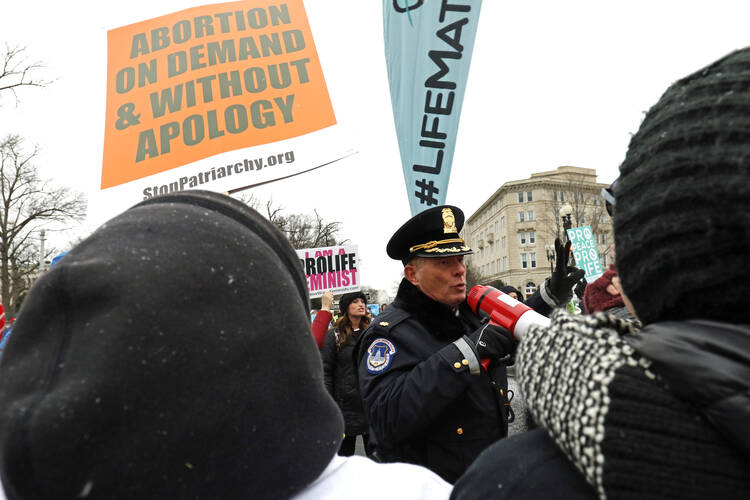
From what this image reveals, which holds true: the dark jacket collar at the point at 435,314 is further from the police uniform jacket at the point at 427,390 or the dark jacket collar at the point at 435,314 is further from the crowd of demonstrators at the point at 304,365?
the crowd of demonstrators at the point at 304,365

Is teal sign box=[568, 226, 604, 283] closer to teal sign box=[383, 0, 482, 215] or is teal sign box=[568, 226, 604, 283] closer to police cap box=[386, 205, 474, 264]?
teal sign box=[383, 0, 482, 215]

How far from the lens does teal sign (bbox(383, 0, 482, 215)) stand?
323 cm

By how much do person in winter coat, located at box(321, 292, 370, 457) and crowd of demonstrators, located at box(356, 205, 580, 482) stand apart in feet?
8.22

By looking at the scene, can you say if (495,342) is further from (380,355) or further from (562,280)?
(562,280)

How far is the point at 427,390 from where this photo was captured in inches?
90.5

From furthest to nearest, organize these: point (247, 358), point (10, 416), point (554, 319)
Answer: point (554, 319) < point (247, 358) < point (10, 416)

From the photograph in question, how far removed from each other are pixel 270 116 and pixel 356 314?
3550 millimetres

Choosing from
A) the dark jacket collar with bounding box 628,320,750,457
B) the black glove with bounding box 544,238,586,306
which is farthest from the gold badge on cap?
the dark jacket collar with bounding box 628,320,750,457

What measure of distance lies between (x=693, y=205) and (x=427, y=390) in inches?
72.0

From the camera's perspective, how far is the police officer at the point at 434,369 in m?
2.29

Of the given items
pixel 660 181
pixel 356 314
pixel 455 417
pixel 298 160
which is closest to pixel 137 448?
pixel 660 181

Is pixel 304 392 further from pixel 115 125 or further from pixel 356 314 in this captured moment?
pixel 356 314

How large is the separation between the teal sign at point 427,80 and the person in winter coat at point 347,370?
257cm

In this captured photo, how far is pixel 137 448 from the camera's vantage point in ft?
1.97
